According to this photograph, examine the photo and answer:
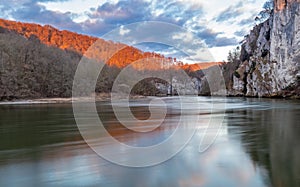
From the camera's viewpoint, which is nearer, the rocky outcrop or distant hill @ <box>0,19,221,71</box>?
the rocky outcrop

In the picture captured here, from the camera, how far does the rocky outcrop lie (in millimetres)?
60625

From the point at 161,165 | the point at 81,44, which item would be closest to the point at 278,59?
the point at 161,165

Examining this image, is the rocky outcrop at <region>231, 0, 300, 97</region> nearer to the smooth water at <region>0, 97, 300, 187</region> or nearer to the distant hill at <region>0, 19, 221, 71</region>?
the smooth water at <region>0, 97, 300, 187</region>

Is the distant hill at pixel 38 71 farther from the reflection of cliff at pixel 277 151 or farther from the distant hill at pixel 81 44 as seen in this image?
the reflection of cliff at pixel 277 151

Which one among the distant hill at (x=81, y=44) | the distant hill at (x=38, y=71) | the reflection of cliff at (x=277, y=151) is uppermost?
the distant hill at (x=81, y=44)

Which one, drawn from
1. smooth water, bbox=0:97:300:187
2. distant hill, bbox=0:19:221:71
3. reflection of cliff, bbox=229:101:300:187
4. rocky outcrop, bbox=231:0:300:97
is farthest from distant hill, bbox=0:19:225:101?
reflection of cliff, bbox=229:101:300:187

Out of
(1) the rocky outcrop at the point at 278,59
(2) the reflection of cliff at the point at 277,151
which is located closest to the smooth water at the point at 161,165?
(2) the reflection of cliff at the point at 277,151

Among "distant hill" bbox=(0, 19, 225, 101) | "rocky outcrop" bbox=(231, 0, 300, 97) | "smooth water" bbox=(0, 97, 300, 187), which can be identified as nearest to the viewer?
"smooth water" bbox=(0, 97, 300, 187)

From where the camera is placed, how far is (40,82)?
81312mm

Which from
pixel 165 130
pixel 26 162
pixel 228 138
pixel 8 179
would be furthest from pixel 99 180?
pixel 165 130

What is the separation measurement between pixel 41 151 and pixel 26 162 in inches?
58.3

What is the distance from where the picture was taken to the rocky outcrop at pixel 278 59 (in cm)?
6062

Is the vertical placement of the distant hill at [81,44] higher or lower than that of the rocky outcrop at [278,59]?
higher

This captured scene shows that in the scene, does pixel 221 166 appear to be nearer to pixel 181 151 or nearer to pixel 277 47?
pixel 181 151
